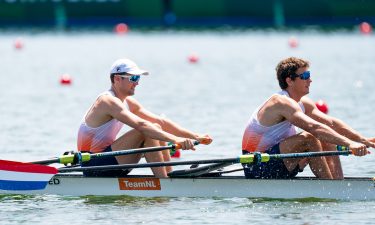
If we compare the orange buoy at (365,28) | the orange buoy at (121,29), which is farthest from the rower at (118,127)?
the orange buoy at (121,29)

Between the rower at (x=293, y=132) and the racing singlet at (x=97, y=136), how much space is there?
1659 mm

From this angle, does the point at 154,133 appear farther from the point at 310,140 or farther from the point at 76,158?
the point at 310,140

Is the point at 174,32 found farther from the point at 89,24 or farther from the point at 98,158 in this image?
the point at 98,158

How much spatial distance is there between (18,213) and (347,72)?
22.7 m

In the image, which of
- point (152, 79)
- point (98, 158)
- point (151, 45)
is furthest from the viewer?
point (151, 45)

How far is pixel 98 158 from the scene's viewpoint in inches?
501

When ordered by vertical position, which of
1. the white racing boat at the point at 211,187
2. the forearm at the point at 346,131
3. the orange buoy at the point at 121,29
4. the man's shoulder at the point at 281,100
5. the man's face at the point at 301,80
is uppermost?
the orange buoy at the point at 121,29

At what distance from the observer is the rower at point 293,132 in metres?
12.1

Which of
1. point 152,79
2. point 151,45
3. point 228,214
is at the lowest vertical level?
point 228,214

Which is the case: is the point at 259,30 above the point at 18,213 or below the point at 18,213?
above

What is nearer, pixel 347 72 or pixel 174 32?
pixel 347 72

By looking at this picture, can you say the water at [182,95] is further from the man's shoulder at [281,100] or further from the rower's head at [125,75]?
the rower's head at [125,75]

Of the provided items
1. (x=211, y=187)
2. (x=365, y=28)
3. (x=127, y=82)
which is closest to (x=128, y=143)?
(x=127, y=82)

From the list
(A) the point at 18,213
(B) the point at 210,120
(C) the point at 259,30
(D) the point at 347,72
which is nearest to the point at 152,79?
(D) the point at 347,72
